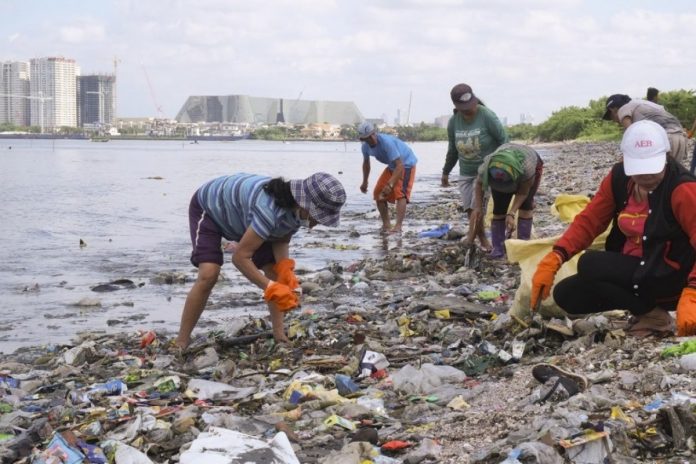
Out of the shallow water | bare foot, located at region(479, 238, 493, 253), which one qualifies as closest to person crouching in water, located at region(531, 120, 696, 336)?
the shallow water

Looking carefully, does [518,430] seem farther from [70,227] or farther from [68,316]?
[70,227]

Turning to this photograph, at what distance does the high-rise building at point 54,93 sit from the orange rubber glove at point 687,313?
15319cm

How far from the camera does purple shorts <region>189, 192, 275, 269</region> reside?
5551 mm

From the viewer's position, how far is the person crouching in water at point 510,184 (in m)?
7.75

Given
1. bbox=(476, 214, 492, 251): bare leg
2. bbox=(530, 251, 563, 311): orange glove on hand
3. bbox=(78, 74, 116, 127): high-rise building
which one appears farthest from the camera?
bbox=(78, 74, 116, 127): high-rise building

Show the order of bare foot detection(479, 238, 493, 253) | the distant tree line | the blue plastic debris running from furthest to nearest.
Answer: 1. the distant tree line
2. the blue plastic debris
3. bare foot detection(479, 238, 493, 253)

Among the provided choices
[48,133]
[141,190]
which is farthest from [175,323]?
[48,133]

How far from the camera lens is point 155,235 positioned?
50.4 ft

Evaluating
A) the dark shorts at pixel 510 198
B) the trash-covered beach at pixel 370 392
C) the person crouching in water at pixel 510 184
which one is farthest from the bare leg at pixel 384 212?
the trash-covered beach at pixel 370 392

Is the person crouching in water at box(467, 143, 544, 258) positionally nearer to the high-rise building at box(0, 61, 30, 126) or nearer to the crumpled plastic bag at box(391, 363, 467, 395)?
the crumpled plastic bag at box(391, 363, 467, 395)

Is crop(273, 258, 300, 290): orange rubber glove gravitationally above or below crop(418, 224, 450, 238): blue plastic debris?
above

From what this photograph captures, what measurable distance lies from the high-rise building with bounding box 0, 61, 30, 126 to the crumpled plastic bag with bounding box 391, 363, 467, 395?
158051 mm

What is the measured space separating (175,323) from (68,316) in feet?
3.88

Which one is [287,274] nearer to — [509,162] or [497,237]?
[509,162]
